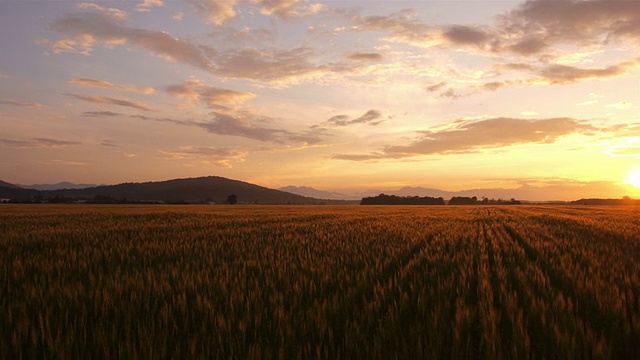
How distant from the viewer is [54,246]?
900cm

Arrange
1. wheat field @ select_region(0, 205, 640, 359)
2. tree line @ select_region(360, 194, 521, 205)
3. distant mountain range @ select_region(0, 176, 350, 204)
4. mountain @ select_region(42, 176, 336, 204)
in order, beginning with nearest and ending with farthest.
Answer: wheat field @ select_region(0, 205, 640, 359)
tree line @ select_region(360, 194, 521, 205)
distant mountain range @ select_region(0, 176, 350, 204)
mountain @ select_region(42, 176, 336, 204)

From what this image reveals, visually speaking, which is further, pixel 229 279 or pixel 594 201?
pixel 594 201

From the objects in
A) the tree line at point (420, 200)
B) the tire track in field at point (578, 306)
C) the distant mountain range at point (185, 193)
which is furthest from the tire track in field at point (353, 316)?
the distant mountain range at point (185, 193)

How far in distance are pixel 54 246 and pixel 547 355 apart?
986 cm

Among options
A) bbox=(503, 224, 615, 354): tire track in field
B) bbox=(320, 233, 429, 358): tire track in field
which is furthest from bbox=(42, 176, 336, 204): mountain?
bbox=(320, 233, 429, 358): tire track in field

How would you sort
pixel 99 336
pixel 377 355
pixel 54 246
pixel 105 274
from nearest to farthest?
1. pixel 377 355
2. pixel 99 336
3. pixel 105 274
4. pixel 54 246

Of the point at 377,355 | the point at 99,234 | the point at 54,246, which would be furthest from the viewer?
the point at 99,234

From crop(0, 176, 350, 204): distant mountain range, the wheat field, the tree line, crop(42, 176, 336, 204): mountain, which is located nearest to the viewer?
the wheat field

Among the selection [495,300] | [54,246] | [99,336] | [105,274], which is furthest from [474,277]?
[54,246]

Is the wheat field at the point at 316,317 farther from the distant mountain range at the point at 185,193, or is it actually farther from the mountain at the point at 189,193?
the mountain at the point at 189,193

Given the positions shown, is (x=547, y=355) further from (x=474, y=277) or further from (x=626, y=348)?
(x=474, y=277)

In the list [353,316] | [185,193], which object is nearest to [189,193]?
[185,193]

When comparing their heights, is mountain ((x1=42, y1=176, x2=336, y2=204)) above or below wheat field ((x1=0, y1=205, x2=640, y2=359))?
above

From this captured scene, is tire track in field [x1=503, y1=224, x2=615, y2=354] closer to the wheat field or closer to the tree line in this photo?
the wheat field
